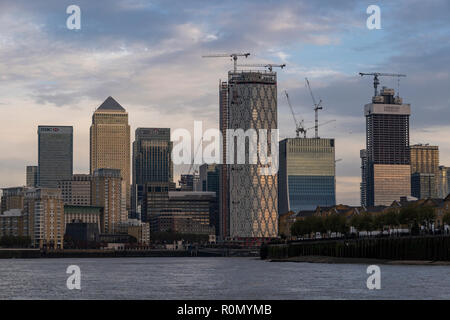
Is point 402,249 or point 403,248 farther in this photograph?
point 402,249

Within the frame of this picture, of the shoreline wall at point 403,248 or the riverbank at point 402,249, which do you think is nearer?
the shoreline wall at point 403,248

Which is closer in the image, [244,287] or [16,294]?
[16,294]

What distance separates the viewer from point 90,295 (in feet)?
316

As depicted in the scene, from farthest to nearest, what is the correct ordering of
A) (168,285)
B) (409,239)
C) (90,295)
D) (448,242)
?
1. (409,239)
2. (448,242)
3. (168,285)
4. (90,295)

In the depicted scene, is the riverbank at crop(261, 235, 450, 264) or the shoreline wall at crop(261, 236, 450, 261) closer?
the shoreline wall at crop(261, 236, 450, 261)

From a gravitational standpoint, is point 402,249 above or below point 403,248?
below
